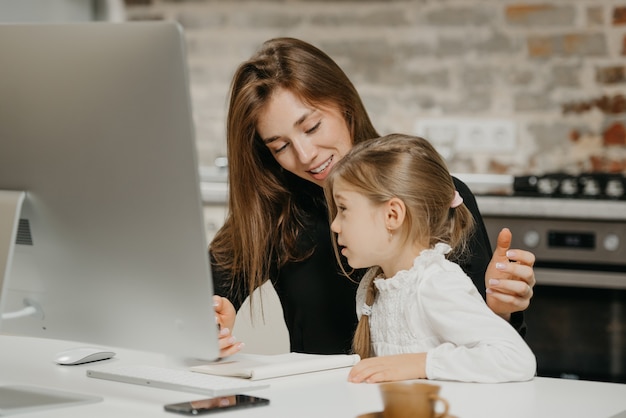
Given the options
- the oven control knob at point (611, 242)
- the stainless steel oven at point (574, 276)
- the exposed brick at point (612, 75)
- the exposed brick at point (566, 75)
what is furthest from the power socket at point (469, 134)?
the oven control knob at point (611, 242)

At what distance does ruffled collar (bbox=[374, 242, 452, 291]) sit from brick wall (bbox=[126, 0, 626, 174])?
1.84 meters

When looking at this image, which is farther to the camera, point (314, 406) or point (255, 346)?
point (255, 346)

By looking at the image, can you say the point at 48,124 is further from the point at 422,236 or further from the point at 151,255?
the point at 422,236

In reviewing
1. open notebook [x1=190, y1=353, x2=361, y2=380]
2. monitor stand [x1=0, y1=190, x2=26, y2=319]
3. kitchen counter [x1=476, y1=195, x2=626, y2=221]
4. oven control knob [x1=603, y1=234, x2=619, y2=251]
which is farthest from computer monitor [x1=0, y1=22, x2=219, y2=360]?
oven control knob [x1=603, y1=234, x2=619, y2=251]

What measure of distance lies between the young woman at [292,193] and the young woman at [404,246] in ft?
0.59

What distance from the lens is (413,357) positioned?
144cm

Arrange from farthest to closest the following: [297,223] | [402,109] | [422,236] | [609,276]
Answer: [402,109] → [609,276] → [297,223] → [422,236]

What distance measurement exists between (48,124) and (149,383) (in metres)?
0.41

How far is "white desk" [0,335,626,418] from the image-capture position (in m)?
1.23

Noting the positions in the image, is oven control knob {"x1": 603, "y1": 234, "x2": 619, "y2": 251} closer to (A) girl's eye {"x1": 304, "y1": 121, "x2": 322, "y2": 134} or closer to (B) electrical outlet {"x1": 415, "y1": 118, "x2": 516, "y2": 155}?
(B) electrical outlet {"x1": 415, "y1": 118, "x2": 516, "y2": 155}

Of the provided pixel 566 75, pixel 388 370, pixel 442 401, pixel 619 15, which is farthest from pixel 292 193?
pixel 619 15

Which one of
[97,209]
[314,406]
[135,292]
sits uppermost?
[97,209]

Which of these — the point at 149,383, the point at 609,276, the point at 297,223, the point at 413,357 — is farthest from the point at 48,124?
the point at 609,276

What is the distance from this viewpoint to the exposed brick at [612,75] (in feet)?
10.8
